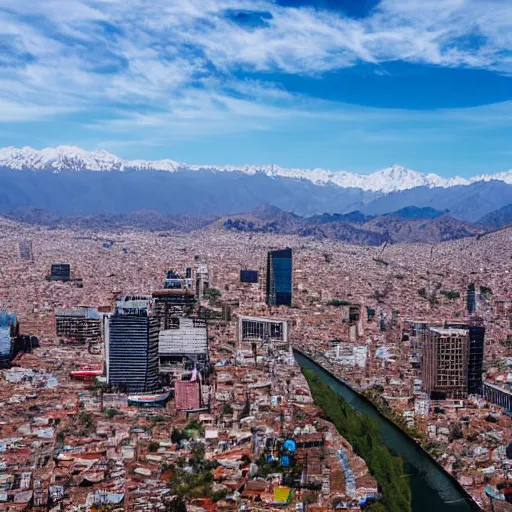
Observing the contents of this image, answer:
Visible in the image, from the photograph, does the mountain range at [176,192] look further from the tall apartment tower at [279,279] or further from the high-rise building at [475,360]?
the high-rise building at [475,360]

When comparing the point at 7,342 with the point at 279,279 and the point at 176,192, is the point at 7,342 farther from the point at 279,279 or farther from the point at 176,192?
the point at 176,192

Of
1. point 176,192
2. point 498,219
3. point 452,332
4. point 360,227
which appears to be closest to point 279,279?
point 452,332

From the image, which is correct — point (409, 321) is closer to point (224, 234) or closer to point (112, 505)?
point (112, 505)

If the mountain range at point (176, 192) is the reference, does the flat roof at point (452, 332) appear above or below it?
below

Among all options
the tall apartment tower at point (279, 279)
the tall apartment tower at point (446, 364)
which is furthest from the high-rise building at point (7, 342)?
the tall apartment tower at point (279, 279)

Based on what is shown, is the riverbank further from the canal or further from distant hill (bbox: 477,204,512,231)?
distant hill (bbox: 477,204,512,231)

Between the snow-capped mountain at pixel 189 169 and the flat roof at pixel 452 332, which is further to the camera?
the snow-capped mountain at pixel 189 169
